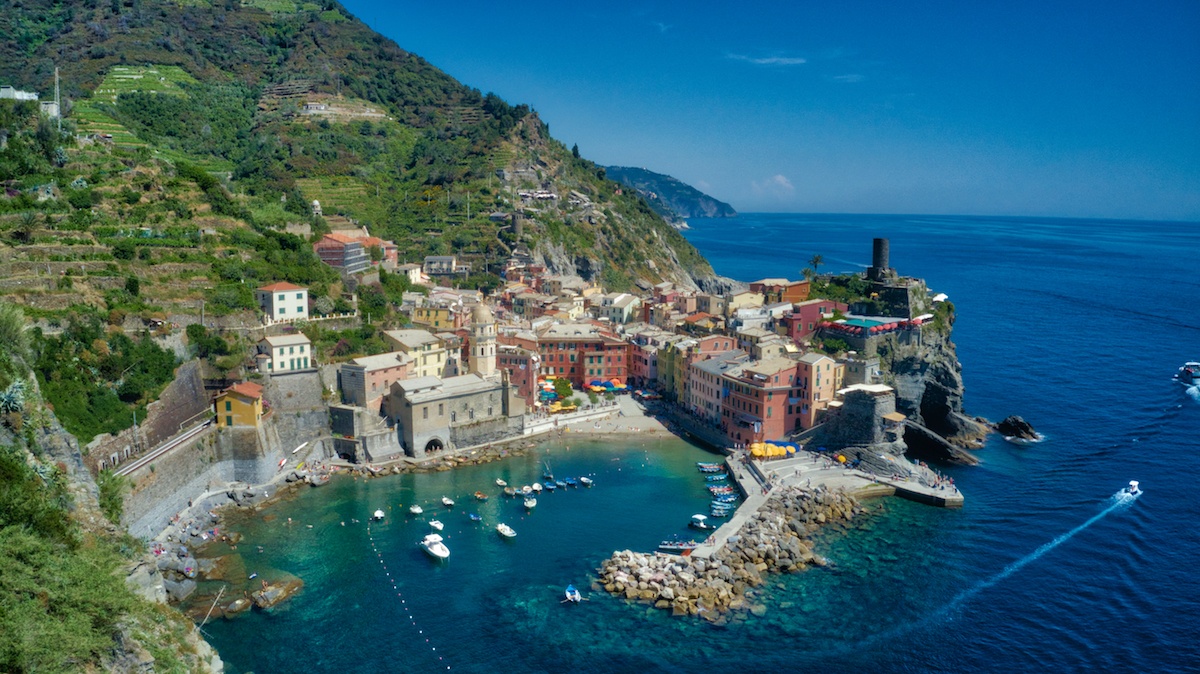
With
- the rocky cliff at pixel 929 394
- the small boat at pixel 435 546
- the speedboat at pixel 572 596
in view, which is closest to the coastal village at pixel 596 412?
the rocky cliff at pixel 929 394

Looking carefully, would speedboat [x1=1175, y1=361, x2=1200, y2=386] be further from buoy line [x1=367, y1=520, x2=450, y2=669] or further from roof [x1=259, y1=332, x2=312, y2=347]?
roof [x1=259, y1=332, x2=312, y2=347]

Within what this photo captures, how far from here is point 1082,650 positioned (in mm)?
25609

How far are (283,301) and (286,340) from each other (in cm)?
413

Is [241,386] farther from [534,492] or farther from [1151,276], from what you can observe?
[1151,276]

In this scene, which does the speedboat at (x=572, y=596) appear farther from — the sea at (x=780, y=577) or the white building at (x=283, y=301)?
the white building at (x=283, y=301)

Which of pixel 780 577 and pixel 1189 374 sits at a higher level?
pixel 1189 374

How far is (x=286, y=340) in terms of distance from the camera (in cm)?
4053

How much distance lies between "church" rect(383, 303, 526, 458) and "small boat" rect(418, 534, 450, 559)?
9904 mm

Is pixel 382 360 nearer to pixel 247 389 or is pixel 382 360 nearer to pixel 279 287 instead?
pixel 279 287

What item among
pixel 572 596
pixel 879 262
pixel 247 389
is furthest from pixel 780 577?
pixel 879 262

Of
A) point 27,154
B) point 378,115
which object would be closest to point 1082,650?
point 27,154

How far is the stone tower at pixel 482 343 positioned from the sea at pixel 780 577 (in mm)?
6429

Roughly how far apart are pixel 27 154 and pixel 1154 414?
65.5m

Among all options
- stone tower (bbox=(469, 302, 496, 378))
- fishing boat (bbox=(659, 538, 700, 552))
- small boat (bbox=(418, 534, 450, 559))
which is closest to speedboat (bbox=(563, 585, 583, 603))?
fishing boat (bbox=(659, 538, 700, 552))
